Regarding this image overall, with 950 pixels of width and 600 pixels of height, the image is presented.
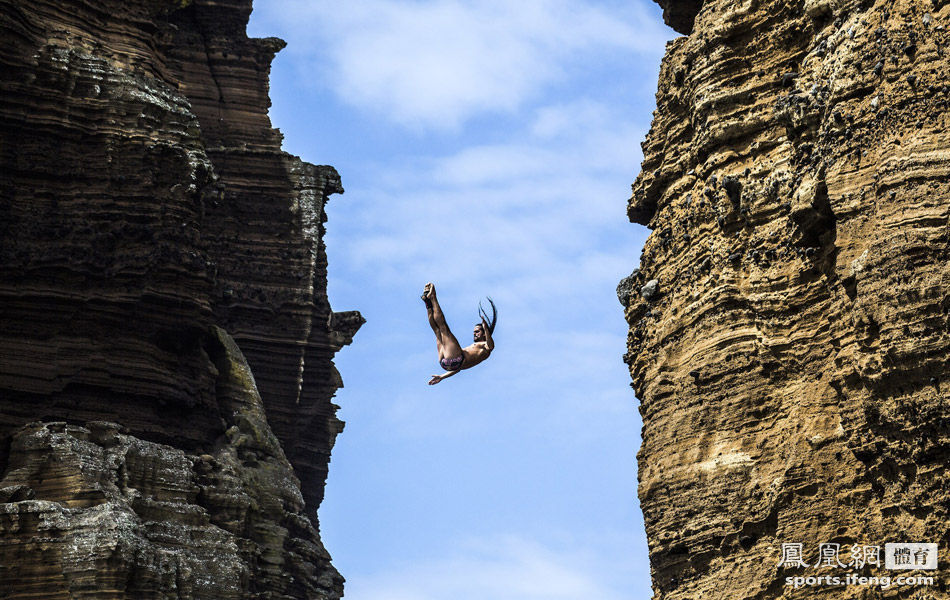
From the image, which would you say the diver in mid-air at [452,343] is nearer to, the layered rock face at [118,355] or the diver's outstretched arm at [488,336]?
the diver's outstretched arm at [488,336]

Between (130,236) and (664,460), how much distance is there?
2522cm

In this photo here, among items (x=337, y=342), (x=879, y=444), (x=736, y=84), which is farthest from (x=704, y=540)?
(x=337, y=342)

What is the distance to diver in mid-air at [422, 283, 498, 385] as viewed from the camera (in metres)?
27.1

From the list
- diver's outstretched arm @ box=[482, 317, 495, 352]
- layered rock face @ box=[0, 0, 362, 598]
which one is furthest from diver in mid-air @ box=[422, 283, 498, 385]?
layered rock face @ box=[0, 0, 362, 598]

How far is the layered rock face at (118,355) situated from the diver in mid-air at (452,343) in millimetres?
14093

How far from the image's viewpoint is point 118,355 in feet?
145

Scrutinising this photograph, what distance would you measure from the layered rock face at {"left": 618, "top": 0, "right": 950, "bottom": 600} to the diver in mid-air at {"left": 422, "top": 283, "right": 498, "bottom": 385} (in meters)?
2.51

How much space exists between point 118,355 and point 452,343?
63.9 feet

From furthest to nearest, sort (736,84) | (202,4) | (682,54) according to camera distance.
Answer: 1. (202,4)
2. (682,54)
3. (736,84)

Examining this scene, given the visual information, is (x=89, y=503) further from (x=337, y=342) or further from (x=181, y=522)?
(x=337, y=342)

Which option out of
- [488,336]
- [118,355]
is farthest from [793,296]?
[118,355]

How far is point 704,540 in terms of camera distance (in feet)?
73.2

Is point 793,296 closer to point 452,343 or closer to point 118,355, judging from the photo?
point 452,343

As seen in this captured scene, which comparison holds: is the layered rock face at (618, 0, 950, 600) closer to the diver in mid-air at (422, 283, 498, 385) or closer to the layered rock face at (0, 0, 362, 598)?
the diver in mid-air at (422, 283, 498, 385)
